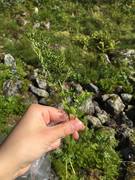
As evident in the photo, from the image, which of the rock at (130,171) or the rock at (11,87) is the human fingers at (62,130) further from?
the rock at (11,87)

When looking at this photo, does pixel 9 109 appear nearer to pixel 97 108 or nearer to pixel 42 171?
pixel 97 108

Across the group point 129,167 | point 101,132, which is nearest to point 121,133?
point 101,132

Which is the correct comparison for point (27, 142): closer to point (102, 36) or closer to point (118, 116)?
point (118, 116)

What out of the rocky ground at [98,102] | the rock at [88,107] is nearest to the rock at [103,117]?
the rocky ground at [98,102]

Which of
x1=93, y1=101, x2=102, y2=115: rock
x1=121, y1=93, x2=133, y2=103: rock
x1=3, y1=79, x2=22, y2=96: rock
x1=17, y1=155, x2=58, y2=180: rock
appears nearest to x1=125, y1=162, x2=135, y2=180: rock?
x1=17, y1=155, x2=58, y2=180: rock

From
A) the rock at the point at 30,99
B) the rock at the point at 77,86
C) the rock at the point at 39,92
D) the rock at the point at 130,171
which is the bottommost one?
the rock at the point at 130,171

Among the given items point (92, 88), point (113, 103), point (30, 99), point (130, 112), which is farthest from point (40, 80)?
point (130, 112)

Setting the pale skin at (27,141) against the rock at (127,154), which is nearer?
the pale skin at (27,141)
